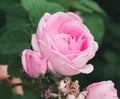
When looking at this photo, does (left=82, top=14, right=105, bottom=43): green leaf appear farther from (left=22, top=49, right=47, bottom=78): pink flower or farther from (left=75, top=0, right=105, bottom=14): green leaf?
(left=22, top=49, right=47, bottom=78): pink flower

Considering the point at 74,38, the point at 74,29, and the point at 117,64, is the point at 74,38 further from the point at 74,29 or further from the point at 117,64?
the point at 117,64

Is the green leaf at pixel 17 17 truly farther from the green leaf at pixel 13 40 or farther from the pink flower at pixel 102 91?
the pink flower at pixel 102 91

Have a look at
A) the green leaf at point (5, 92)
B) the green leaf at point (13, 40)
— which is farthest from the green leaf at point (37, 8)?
the green leaf at point (5, 92)

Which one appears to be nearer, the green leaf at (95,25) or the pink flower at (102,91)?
the pink flower at (102,91)

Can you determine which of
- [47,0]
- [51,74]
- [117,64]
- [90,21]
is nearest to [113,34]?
[117,64]

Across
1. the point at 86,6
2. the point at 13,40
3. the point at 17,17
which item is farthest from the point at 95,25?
the point at 13,40

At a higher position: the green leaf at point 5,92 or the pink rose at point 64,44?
the pink rose at point 64,44

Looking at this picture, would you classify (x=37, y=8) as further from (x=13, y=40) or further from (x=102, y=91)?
(x=102, y=91)
